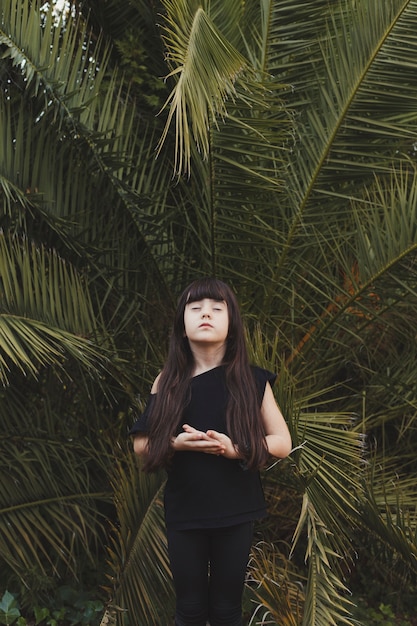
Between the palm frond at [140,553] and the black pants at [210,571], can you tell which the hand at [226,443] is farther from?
the palm frond at [140,553]

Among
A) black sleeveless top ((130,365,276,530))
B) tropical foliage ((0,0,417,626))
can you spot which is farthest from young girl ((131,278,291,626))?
tropical foliage ((0,0,417,626))

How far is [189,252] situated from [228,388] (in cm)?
173

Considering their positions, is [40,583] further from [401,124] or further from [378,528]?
[401,124]

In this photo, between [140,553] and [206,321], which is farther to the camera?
[140,553]

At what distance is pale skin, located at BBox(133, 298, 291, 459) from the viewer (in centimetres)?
235

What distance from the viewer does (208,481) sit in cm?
232

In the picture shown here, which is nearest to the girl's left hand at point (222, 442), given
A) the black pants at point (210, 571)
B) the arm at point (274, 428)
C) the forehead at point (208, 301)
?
the arm at point (274, 428)

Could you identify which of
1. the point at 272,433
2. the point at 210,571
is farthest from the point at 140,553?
the point at 272,433

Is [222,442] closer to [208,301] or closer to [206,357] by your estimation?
[206,357]

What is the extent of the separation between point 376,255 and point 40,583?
219 cm

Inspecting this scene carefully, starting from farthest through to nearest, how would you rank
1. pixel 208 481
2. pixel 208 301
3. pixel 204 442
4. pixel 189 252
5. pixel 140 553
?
pixel 189 252 < pixel 140 553 < pixel 208 301 < pixel 208 481 < pixel 204 442

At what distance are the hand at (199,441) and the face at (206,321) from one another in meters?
0.31

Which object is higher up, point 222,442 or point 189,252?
point 189,252

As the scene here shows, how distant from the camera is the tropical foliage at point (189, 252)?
125 inches
